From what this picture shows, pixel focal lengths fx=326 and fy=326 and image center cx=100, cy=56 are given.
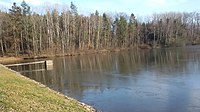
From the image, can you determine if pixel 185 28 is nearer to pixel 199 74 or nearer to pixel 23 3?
pixel 23 3

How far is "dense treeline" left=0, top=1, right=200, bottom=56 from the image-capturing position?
8569 cm

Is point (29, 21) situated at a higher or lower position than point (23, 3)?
lower

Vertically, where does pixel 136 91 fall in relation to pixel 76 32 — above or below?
below

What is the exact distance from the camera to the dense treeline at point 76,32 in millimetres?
85688

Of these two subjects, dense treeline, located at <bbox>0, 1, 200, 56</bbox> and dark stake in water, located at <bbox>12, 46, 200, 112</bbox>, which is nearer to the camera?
dark stake in water, located at <bbox>12, 46, 200, 112</bbox>

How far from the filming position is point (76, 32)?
10044 centimetres

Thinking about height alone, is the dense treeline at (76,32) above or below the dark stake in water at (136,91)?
above

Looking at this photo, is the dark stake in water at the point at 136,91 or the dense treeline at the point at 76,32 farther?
the dense treeline at the point at 76,32

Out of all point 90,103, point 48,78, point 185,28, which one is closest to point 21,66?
point 48,78

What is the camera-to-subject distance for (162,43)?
12188 cm

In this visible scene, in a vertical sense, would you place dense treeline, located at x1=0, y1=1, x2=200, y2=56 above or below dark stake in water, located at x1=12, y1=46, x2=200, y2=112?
above

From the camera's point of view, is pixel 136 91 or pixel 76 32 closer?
pixel 136 91

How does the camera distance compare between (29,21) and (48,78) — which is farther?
(29,21)

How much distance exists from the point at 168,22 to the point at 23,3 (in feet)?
193
